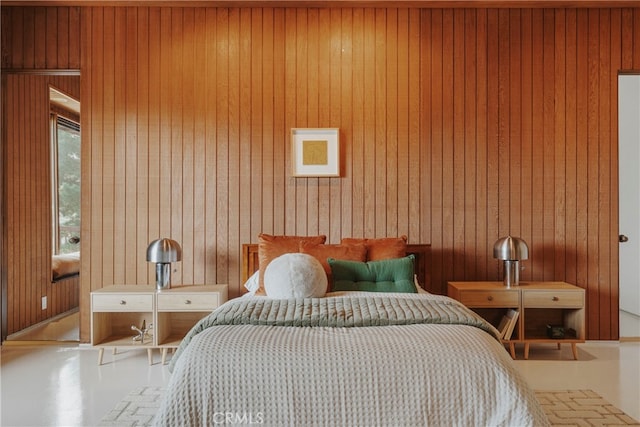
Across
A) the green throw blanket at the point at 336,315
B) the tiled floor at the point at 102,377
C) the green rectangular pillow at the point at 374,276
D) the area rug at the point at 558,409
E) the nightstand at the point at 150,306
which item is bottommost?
the tiled floor at the point at 102,377

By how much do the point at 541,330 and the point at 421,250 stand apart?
1218mm

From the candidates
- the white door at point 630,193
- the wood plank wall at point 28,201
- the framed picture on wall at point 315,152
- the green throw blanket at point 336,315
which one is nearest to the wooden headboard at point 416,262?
the framed picture on wall at point 315,152

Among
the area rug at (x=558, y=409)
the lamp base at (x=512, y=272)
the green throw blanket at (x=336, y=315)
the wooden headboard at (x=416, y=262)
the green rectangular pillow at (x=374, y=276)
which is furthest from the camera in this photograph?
the wooden headboard at (x=416, y=262)

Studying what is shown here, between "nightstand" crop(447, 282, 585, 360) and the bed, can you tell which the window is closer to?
the bed

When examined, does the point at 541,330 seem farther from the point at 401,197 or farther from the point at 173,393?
the point at 173,393

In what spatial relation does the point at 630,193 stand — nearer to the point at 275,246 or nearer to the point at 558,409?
the point at 558,409

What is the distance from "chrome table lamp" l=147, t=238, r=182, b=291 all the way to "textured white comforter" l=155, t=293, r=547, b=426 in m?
1.61

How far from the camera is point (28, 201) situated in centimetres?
434

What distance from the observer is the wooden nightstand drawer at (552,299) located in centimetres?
340

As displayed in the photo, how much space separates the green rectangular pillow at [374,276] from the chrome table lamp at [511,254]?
85cm

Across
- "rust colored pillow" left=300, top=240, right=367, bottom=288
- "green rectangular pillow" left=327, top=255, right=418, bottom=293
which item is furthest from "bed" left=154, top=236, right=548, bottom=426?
"rust colored pillow" left=300, top=240, right=367, bottom=288

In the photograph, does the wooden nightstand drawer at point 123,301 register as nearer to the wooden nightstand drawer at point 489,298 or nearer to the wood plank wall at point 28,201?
the wood plank wall at point 28,201

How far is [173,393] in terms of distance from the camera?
1.77 meters

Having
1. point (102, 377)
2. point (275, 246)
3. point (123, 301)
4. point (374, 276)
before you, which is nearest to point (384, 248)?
point (374, 276)
